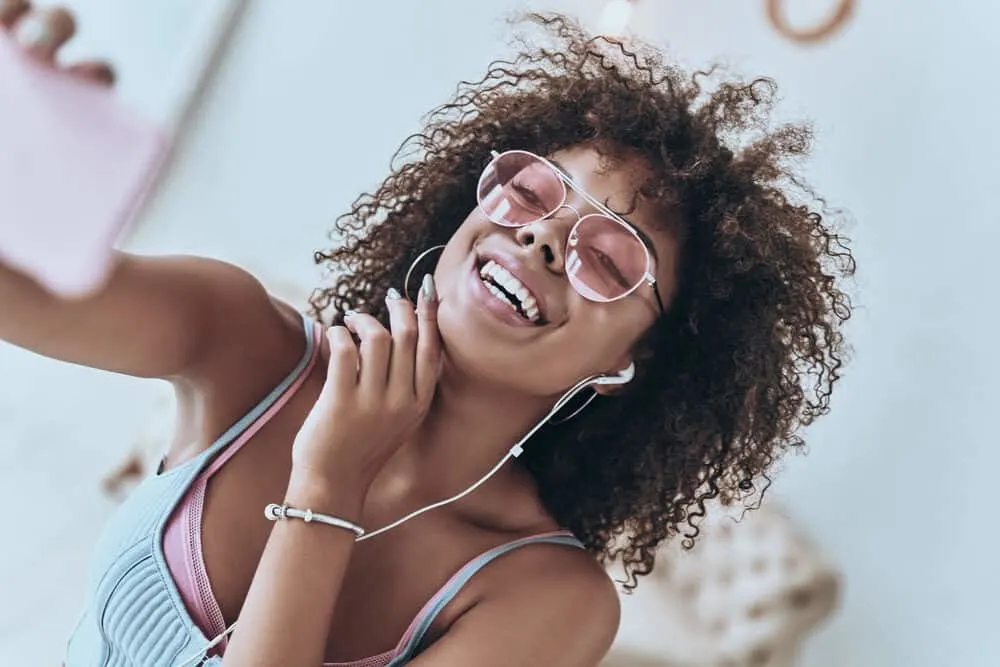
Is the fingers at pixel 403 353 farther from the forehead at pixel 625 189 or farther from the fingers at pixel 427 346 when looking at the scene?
the forehead at pixel 625 189

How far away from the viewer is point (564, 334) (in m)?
0.79

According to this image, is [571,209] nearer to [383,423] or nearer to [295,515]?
[383,423]

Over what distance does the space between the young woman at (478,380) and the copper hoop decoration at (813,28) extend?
1.57ft

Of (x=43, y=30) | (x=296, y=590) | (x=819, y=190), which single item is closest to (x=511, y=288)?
(x=296, y=590)

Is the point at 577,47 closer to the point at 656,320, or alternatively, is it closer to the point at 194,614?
the point at 656,320

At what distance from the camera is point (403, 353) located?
0.77 m

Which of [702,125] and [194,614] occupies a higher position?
[702,125]

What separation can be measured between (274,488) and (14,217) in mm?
454

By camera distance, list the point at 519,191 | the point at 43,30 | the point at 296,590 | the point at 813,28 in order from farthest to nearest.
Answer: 1. the point at 813,28
2. the point at 519,191
3. the point at 296,590
4. the point at 43,30

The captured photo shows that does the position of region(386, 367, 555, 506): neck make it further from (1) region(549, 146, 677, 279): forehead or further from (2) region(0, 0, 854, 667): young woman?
(1) region(549, 146, 677, 279): forehead

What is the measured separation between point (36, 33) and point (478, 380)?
1.65ft

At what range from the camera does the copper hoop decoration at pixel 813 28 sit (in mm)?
1313

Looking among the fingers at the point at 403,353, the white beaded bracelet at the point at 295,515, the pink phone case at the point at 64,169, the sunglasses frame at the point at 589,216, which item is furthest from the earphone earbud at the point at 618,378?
the pink phone case at the point at 64,169

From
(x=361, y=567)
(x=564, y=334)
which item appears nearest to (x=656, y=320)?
(x=564, y=334)
